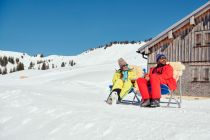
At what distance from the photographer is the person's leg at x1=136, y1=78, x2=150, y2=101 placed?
28.7ft

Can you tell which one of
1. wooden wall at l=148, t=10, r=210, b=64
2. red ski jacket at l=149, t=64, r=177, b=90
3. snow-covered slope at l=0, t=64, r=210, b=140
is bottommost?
snow-covered slope at l=0, t=64, r=210, b=140

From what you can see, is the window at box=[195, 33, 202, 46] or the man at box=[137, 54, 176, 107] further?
the window at box=[195, 33, 202, 46]

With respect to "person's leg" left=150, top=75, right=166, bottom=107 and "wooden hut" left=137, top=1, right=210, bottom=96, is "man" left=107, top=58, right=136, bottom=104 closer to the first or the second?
"person's leg" left=150, top=75, right=166, bottom=107

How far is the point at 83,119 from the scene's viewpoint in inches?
254

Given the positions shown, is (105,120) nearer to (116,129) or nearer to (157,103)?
(116,129)

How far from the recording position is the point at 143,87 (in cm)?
889

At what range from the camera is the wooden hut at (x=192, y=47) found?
18391 millimetres

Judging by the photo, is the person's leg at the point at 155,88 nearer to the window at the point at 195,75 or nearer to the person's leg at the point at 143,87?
the person's leg at the point at 143,87

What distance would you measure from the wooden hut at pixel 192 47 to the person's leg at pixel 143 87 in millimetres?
9967

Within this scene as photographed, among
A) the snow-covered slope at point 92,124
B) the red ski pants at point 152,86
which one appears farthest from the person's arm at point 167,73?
the snow-covered slope at point 92,124

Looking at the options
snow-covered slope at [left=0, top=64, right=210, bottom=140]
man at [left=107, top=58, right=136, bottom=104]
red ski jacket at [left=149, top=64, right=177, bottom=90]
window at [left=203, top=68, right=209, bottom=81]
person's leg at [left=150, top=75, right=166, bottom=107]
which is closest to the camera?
snow-covered slope at [left=0, top=64, right=210, bottom=140]

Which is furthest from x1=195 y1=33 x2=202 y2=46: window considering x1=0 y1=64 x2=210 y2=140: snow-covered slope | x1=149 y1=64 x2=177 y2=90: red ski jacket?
x1=0 y1=64 x2=210 y2=140: snow-covered slope

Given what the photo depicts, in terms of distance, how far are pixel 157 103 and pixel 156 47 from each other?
39.0 ft

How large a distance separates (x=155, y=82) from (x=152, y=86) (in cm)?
11
